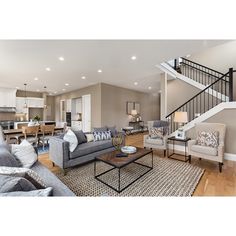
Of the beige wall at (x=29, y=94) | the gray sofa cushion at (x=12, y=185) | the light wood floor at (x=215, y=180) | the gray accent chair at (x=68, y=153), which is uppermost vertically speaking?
the beige wall at (x=29, y=94)

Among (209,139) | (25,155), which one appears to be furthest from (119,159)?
(209,139)

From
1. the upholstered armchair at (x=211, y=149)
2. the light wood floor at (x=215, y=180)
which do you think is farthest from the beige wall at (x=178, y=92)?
the light wood floor at (x=215, y=180)

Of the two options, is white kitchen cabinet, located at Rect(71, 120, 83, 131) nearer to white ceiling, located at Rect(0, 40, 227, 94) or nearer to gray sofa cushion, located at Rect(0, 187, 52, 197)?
white ceiling, located at Rect(0, 40, 227, 94)

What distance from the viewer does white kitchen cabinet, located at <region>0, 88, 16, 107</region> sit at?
693cm

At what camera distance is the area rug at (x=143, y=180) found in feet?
6.70

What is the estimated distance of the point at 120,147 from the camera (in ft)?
9.36

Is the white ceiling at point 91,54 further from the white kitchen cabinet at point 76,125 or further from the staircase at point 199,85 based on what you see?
the white kitchen cabinet at point 76,125

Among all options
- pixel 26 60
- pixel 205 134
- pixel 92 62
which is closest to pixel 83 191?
pixel 205 134

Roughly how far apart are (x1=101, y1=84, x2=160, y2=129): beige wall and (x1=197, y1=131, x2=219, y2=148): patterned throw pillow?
403 centimetres

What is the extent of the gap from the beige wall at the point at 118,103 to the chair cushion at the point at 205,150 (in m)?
4.03

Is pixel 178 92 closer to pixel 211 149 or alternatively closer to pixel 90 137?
pixel 211 149
